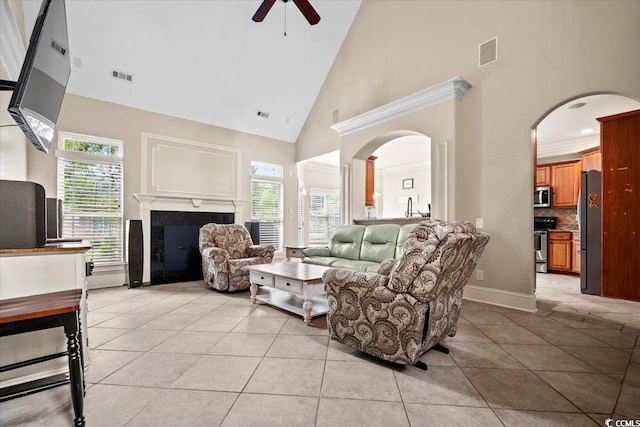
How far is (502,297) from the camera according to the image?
3719 mm

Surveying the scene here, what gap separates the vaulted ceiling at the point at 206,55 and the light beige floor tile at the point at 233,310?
381 cm

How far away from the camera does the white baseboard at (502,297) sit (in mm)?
A: 3508

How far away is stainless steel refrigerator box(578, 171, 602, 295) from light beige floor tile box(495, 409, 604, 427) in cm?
382

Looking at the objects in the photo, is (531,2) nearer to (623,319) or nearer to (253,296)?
(623,319)

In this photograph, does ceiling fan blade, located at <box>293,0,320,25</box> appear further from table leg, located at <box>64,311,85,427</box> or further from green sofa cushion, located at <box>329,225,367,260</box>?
table leg, located at <box>64,311,85,427</box>

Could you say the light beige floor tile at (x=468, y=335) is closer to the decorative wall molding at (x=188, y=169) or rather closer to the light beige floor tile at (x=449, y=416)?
the light beige floor tile at (x=449, y=416)

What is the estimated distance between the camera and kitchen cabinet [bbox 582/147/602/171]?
5535mm

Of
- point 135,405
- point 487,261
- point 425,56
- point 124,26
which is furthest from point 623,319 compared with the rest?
point 124,26

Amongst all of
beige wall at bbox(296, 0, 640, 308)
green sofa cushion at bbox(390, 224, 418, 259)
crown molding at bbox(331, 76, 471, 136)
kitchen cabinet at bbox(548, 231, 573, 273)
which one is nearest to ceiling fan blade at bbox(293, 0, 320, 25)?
crown molding at bbox(331, 76, 471, 136)

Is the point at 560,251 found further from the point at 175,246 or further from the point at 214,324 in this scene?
the point at 175,246

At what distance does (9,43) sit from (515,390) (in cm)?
513

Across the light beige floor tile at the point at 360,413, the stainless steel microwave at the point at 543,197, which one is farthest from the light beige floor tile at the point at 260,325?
the stainless steel microwave at the point at 543,197

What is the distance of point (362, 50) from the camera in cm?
547

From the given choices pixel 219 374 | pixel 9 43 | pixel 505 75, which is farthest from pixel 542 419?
pixel 9 43
